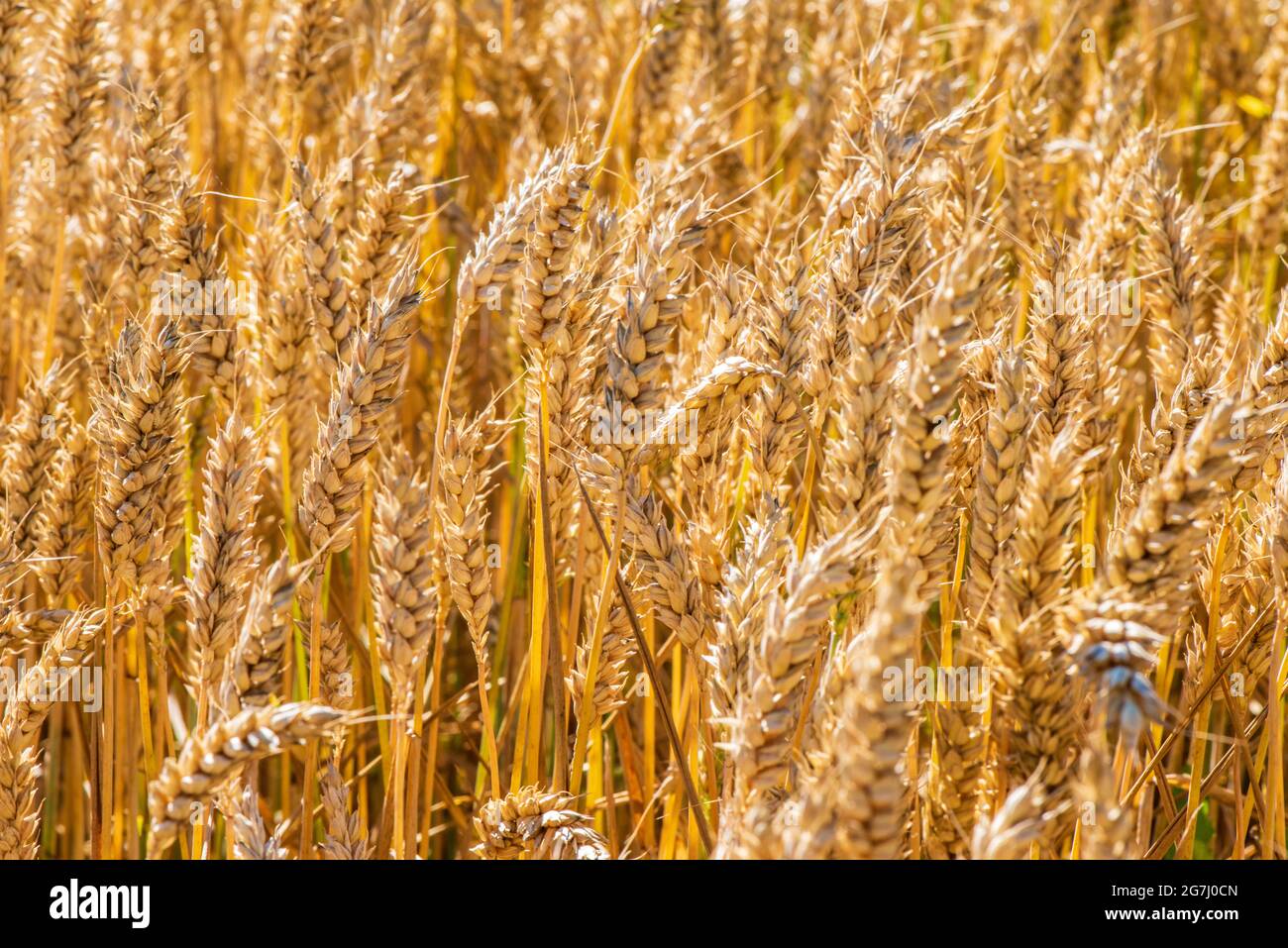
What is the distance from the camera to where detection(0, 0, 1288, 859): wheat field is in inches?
49.6

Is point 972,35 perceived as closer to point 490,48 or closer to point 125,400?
point 490,48

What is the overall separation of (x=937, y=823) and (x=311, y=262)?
126 centimetres

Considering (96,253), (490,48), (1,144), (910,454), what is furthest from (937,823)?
(490,48)

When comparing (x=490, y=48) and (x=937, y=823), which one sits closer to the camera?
(x=937, y=823)

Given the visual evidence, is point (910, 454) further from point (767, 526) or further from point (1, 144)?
point (1, 144)

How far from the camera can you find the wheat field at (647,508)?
1259 mm

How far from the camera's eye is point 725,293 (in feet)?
5.77

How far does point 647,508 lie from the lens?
1.63 m

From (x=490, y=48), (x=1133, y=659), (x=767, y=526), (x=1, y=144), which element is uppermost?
(x=490, y=48)

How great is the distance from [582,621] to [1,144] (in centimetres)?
150
